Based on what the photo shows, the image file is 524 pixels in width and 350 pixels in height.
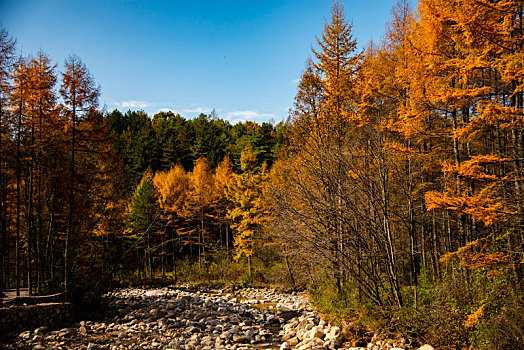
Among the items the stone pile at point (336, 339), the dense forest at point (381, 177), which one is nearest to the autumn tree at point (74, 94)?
the dense forest at point (381, 177)

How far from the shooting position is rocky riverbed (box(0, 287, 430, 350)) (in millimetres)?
8883

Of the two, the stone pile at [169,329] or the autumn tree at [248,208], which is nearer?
the stone pile at [169,329]

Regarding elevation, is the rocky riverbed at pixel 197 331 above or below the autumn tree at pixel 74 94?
below

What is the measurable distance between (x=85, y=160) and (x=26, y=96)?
3.72m

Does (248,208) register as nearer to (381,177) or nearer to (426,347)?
(381,177)

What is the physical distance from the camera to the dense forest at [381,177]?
7.21m

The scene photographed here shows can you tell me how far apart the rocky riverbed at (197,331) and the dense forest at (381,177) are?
3.08 feet

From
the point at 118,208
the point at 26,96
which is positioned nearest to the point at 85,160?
the point at 26,96

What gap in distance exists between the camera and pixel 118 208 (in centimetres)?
2123

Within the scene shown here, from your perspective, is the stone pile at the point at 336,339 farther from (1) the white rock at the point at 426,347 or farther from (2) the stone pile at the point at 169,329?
(2) the stone pile at the point at 169,329

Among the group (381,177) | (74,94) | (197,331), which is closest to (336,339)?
(381,177)

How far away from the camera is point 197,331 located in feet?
38.1

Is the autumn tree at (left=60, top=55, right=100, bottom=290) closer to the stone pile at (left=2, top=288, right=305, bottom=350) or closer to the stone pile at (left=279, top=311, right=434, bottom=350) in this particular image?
the stone pile at (left=2, top=288, right=305, bottom=350)

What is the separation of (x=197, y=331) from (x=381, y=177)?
8.57m
